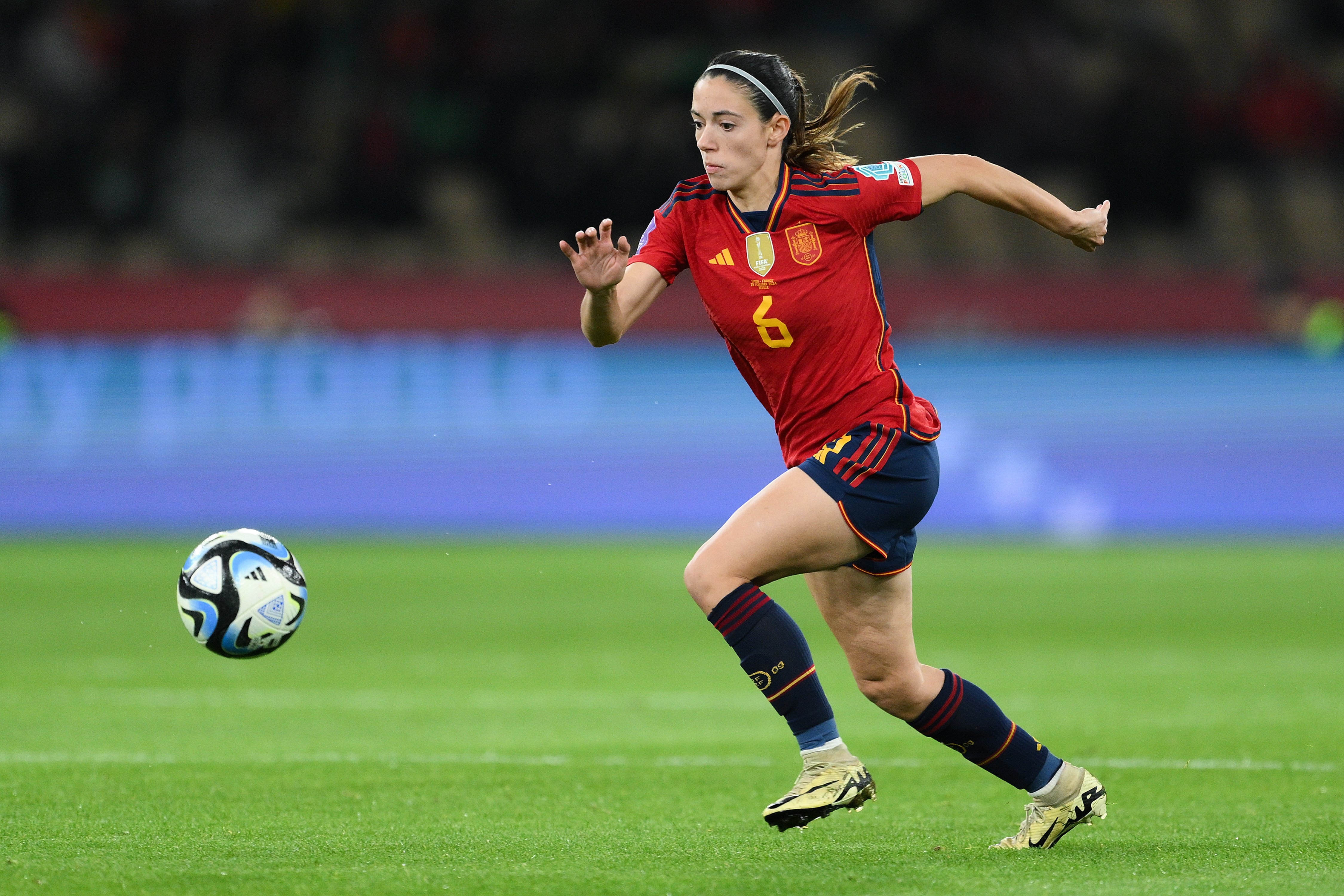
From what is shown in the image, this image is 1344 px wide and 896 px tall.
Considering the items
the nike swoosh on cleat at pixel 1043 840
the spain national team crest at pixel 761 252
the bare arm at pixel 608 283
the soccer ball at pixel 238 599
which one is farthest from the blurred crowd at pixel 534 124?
the nike swoosh on cleat at pixel 1043 840

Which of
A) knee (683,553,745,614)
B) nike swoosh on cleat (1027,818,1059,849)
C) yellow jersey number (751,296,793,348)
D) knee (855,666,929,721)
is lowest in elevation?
nike swoosh on cleat (1027,818,1059,849)

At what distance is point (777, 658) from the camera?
469 centimetres

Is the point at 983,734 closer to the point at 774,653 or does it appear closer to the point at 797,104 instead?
the point at 774,653

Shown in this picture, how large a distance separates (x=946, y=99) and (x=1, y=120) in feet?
35.1

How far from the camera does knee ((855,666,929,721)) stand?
484 centimetres

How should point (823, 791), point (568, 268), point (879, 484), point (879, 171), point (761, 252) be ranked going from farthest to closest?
point (568, 268), point (879, 171), point (761, 252), point (879, 484), point (823, 791)

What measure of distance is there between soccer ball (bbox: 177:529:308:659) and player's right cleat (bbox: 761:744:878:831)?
5.60 feet

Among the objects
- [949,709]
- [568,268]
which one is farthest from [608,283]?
[568,268]

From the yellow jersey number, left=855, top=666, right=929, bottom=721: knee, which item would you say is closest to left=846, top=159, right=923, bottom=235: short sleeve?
the yellow jersey number

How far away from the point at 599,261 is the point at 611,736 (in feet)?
10.4

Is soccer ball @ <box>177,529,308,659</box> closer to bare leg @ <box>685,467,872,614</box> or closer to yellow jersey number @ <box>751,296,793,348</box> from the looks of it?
bare leg @ <box>685,467,872,614</box>

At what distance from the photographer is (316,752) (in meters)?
6.85

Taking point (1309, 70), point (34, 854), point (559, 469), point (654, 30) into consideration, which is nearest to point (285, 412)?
point (559, 469)

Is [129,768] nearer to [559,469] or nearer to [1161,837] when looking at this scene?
[1161,837]
